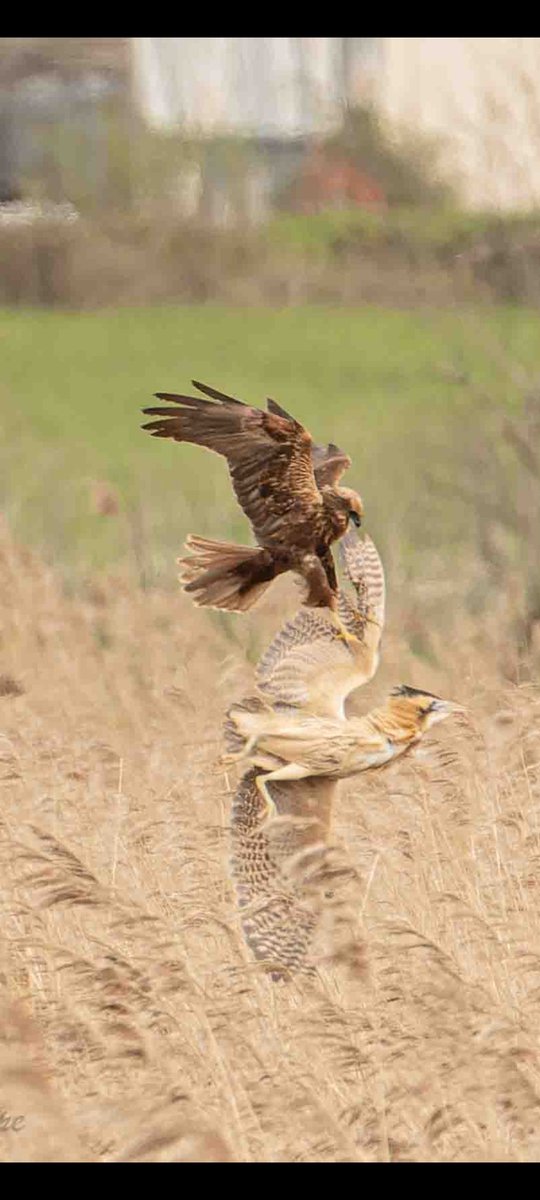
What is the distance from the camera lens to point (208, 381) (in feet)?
56.6

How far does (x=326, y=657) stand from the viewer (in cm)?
240

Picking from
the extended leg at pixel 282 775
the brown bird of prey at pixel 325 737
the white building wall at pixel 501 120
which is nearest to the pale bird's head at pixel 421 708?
the brown bird of prey at pixel 325 737

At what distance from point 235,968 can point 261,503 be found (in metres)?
0.67

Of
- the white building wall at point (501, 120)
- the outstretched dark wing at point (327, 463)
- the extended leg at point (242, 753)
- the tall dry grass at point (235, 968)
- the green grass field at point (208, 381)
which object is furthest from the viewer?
the green grass field at point (208, 381)

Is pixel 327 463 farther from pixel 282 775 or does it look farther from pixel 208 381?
pixel 208 381

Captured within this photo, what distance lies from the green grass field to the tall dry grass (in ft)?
6.99

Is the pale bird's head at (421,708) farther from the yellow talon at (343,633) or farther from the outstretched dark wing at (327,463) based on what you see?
the outstretched dark wing at (327,463)

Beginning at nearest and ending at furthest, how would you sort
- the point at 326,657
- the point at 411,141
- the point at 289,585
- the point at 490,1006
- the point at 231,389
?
the point at 326,657, the point at 490,1006, the point at 289,585, the point at 411,141, the point at 231,389

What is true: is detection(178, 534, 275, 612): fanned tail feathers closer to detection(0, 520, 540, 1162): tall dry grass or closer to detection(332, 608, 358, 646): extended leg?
detection(332, 608, 358, 646): extended leg

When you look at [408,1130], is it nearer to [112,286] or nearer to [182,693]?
[182,693]

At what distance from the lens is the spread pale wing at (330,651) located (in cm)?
238

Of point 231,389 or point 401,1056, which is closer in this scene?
point 401,1056

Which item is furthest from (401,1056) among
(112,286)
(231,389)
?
(231,389)

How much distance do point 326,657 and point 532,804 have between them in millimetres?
1073
